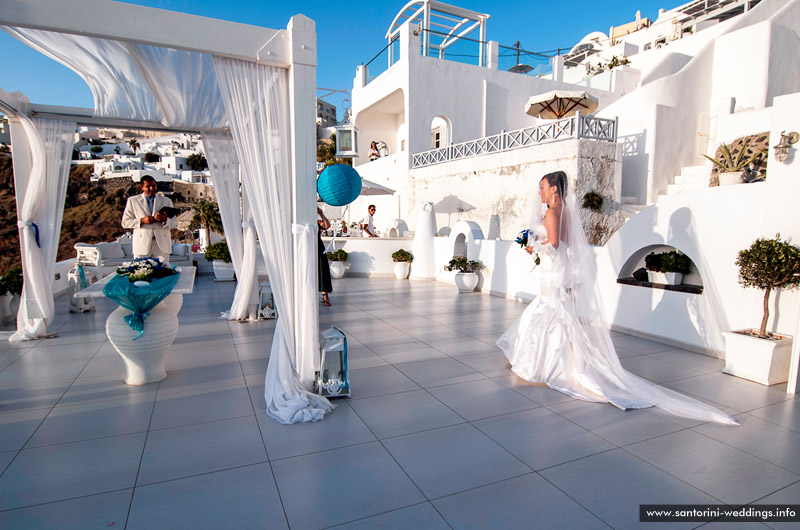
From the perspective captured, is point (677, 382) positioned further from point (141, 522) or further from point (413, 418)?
point (141, 522)

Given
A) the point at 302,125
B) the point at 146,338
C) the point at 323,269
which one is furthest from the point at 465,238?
the point at 146,338

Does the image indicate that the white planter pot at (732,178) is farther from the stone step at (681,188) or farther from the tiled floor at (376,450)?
the stone step at (681,188)

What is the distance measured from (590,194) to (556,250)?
277 inches

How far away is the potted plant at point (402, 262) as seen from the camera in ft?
33.6

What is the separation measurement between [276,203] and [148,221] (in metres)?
2.68

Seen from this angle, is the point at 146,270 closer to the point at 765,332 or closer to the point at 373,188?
the point at 765,332

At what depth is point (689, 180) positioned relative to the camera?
416 inches

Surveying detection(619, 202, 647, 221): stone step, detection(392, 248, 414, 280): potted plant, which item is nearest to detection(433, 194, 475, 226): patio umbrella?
detection(392, 248, 414, 280): potted plant

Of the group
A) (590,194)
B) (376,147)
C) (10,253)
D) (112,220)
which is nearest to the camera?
(590,194)

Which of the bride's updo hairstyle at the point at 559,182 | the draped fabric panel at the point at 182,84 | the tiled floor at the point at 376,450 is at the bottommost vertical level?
the tiled floor at the point at 376,450

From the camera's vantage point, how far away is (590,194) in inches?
398

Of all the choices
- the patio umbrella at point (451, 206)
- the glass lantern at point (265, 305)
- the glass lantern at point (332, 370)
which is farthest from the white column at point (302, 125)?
the patio umbrella at point (451, 206)

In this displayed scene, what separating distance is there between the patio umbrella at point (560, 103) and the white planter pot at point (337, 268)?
7009 millimetres

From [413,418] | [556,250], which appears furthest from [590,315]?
[413,418]
